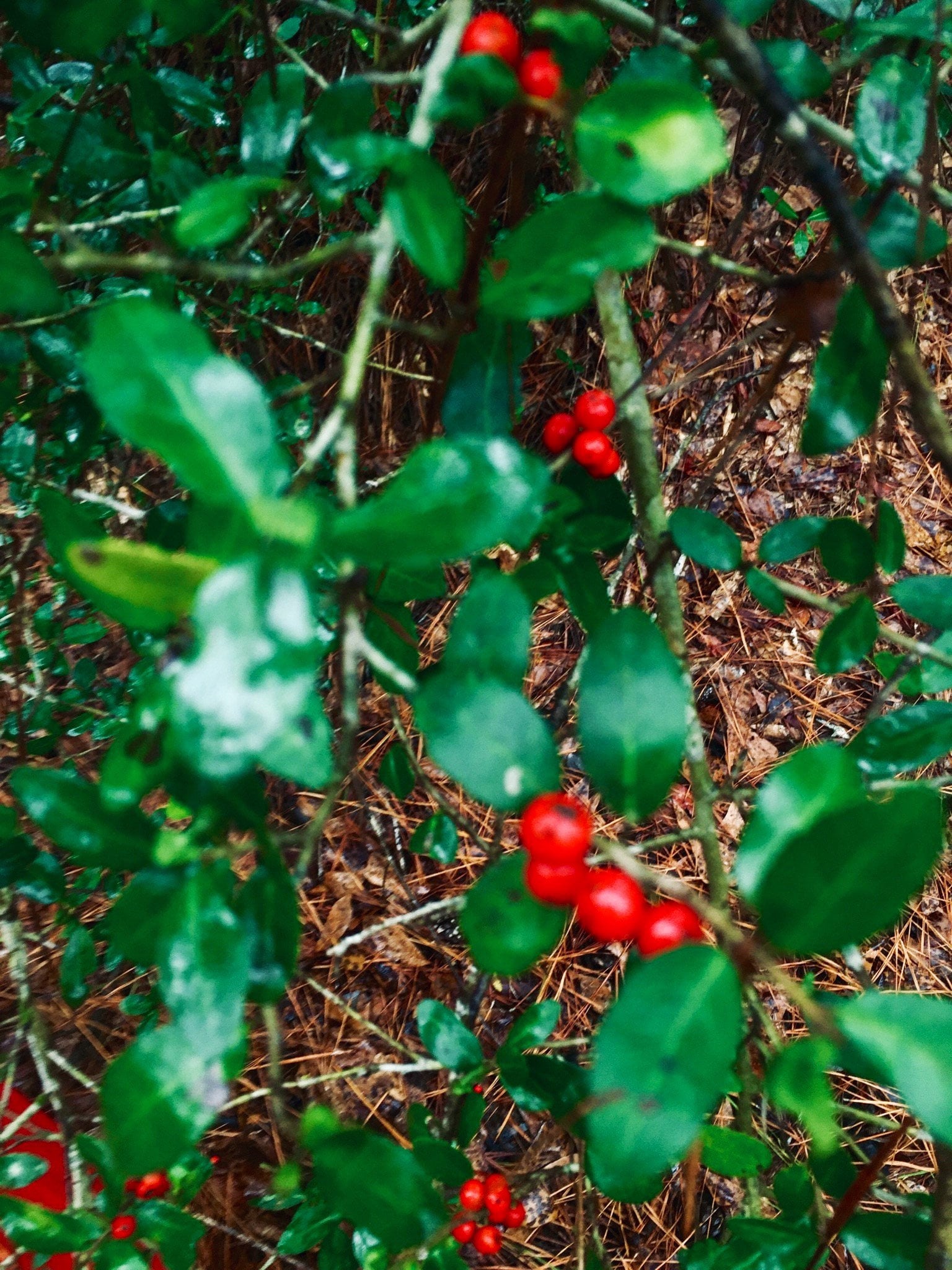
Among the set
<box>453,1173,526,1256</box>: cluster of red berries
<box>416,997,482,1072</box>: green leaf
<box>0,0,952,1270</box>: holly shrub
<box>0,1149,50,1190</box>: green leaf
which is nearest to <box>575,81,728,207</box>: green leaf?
<box>0,0,952,1270</box>: holly shrub

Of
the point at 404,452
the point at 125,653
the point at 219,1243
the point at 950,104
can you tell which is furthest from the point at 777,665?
the point at 219,1243

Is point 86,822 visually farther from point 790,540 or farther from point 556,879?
point 790,540

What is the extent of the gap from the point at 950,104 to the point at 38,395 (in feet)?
5.42

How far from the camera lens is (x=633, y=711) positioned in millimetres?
513

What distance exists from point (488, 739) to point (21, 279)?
481 millimetres

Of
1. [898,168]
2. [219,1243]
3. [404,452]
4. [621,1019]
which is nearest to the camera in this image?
[621,1019]

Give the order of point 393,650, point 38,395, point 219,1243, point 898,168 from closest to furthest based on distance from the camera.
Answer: point 898,168, point 393,650, point 38,395, point 219,1243

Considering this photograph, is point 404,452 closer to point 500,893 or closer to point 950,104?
point 950,104

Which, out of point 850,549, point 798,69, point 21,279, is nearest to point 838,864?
point 850,549

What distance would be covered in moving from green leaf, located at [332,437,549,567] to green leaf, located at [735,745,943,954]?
0.23m

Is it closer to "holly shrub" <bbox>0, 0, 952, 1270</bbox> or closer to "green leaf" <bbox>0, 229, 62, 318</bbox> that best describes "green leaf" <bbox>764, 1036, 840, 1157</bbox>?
"holly shrub" <bbox>0, 0, 952, 1270</bbox>

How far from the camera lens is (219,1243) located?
4.63 feet

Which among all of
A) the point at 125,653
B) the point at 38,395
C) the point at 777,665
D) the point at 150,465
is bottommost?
the point at 777,665

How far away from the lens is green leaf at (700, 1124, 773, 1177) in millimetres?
855
